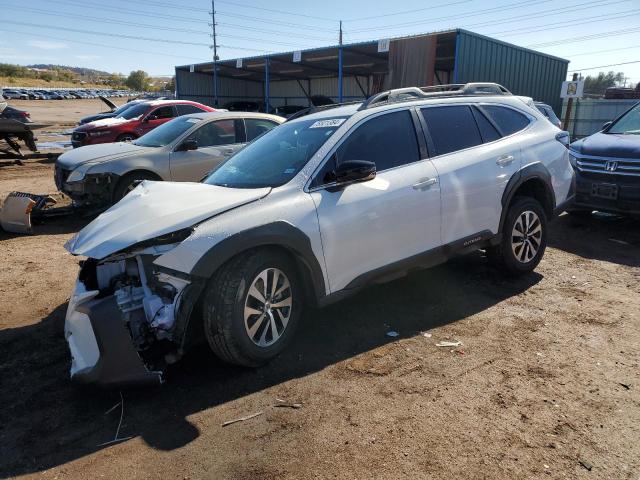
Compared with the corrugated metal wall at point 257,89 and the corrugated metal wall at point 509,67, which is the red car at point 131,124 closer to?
the corrugated metal wall at point 509,67

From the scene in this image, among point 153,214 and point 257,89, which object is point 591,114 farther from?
point 257,89

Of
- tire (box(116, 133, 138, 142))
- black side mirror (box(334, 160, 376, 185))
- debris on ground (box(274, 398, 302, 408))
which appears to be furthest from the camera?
tire (box(116, 133, 138, 142))

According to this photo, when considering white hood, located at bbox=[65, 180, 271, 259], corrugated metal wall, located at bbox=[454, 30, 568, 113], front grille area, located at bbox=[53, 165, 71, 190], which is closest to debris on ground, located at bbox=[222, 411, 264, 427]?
white hood, located at bbox=[65, 180, 271, 259]

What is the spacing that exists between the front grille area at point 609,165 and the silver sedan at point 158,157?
504 cm

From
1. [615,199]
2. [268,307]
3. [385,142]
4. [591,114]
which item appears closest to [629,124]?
[615,199]

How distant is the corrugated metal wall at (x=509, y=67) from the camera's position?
14.7 m

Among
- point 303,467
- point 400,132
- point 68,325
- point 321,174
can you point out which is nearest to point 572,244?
point 400,132

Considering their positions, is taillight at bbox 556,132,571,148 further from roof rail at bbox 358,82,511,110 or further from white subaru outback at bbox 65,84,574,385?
roof rail at bbox 358,82,511,110

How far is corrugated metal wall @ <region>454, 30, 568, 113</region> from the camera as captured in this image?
1470 centimetres

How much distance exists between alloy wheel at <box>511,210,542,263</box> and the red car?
30.3 feet

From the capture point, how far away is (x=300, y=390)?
3.15 metres

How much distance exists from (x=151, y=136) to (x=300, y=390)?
655 centimetres

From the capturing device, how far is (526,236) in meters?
4.96

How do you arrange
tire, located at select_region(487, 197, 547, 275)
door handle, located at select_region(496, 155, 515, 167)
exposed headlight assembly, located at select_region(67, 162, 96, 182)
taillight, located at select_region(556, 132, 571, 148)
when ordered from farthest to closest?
exposed headlight assembly, located at select_region(67, 162, 96, 182) < taillight, located at select_region(556, 132, 571, 148) < tire, located at select_region(487, 197, 547, 275) < door handle, located at select_region(496, 155, 515, 167)
